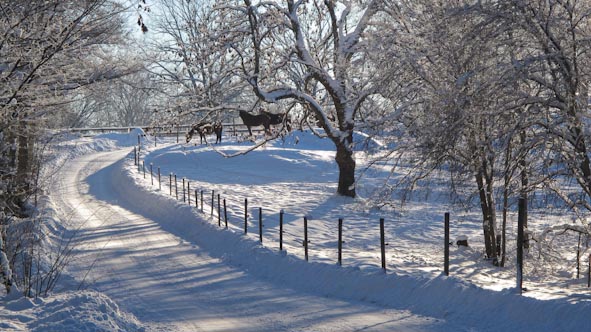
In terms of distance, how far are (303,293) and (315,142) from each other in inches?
1426

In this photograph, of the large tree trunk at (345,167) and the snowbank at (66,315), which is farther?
the large tree trunk at (345,167)

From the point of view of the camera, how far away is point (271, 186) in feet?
98.7

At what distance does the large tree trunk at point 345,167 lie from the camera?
25047mm

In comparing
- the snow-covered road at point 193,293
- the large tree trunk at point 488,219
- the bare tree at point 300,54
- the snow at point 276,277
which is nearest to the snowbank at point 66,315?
the snow at point 276,277

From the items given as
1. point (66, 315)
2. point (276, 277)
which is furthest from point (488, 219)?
point (66, 315)

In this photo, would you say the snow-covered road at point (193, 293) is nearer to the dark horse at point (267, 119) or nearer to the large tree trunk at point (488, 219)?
the large tree trunk at point (488, 219)

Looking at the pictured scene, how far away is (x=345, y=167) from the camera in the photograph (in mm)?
25750

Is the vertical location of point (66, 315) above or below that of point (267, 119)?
below

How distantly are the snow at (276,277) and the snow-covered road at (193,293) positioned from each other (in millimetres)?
28

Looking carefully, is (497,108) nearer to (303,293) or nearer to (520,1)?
(520,1)

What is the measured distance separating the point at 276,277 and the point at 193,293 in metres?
1.93

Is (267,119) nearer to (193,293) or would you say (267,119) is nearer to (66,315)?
(193,293)

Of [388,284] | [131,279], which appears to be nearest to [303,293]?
[388,284]

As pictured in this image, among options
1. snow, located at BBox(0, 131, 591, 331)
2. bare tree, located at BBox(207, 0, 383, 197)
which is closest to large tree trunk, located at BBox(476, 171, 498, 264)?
snow, located at BBox(0, 131, 591, 331)
